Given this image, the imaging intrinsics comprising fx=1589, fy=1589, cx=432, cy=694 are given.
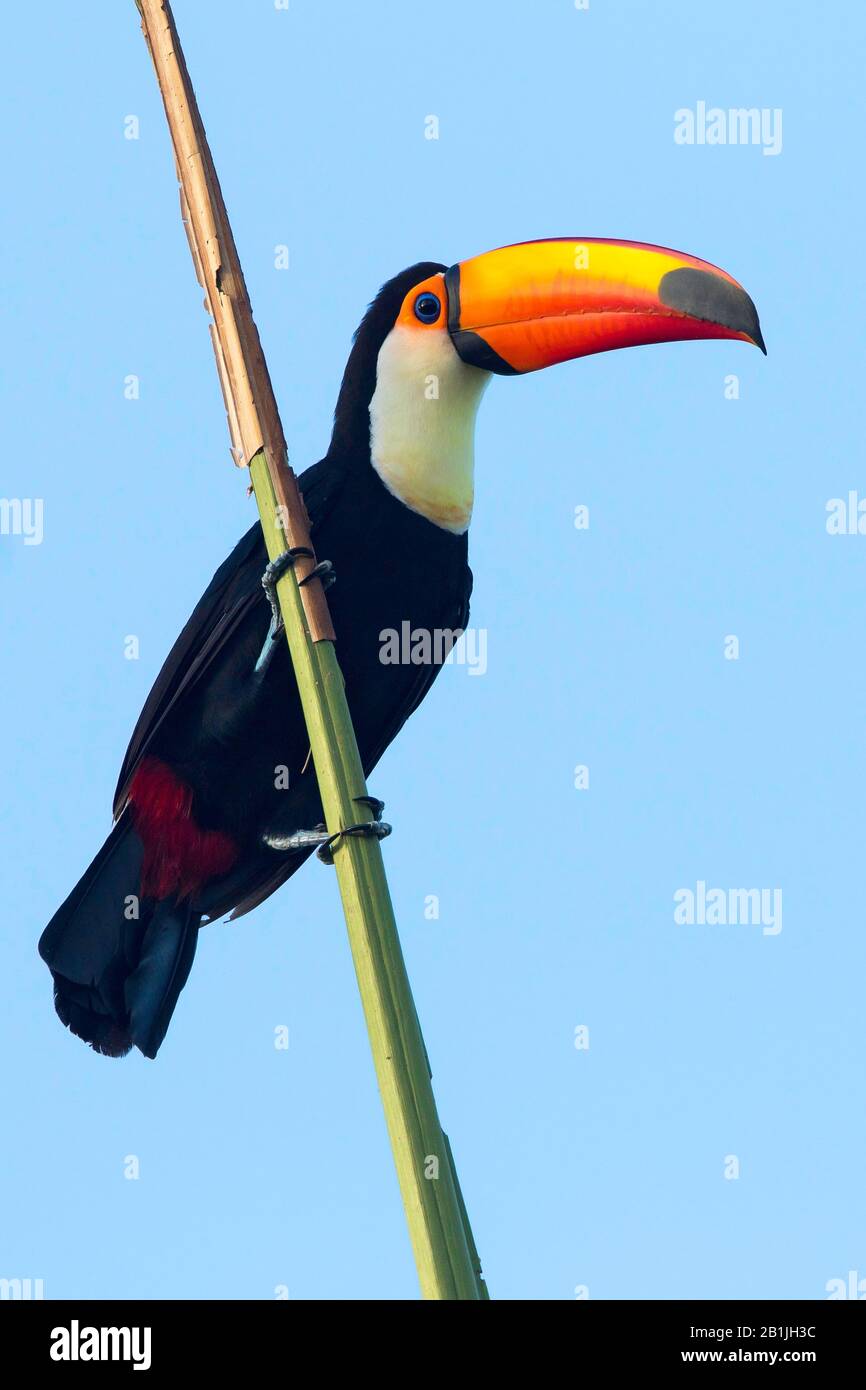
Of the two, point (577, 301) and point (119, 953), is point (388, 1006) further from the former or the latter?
point (577, 301)

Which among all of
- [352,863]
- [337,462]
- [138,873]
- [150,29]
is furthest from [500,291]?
[352,863]

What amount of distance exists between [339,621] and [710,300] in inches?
55.3

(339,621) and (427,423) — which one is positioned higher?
(427,423)

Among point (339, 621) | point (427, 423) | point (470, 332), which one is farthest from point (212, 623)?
point (470, 332)

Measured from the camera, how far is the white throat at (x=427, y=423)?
4.95 meters

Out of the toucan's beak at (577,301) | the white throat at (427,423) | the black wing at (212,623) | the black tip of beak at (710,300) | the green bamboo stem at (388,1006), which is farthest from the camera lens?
the white throat at (427,423)

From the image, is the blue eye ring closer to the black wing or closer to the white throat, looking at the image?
the white throat

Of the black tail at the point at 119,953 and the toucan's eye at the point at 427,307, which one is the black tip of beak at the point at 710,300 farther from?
the black tail at the point at 119,953

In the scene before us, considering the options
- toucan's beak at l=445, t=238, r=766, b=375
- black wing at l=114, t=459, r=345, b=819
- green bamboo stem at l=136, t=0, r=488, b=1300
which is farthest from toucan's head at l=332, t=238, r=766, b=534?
green bamboo stem at l=136, t=0, r=488, b=1300

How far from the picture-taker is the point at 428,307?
500cm

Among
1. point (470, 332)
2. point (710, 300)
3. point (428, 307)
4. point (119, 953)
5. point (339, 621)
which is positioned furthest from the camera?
point (428, 307)

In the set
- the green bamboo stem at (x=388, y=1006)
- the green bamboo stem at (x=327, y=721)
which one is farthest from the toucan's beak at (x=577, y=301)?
the green bamboo stem at (x=388, y=1006)

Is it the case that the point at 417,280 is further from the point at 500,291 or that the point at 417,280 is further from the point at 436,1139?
the point at 436,1139
